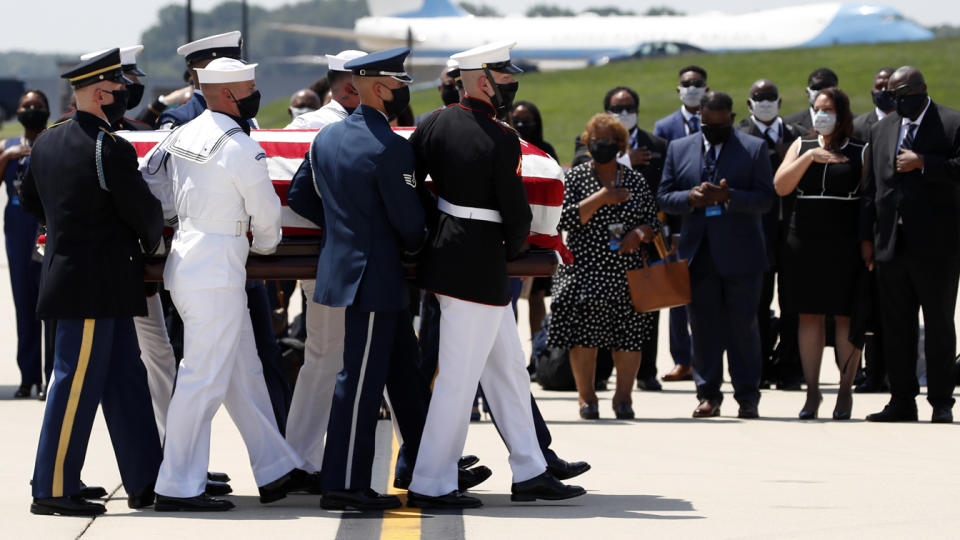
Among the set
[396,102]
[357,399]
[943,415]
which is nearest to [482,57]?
[396,102]

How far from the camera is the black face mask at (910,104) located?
32.1ft

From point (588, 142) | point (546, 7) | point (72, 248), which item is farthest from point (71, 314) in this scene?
point (546, 7)

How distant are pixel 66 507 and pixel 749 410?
5035mm

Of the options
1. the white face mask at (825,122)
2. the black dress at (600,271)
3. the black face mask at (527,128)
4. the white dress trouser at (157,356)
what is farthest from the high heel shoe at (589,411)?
the white dress trouser at (157,356)

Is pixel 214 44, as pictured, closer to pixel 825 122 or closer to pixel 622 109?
pixel 825 122

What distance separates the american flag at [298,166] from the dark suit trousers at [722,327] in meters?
2.95

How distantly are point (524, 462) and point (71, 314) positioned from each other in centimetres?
209

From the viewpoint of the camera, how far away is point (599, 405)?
10891 millimetres

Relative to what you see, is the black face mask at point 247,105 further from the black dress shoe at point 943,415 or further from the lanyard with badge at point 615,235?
the black dress shoe at point 943,415

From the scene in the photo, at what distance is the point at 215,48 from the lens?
7.78 m

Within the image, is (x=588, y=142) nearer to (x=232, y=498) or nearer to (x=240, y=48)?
(x=240, y=48)

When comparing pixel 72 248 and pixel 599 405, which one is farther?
pixel 599 405

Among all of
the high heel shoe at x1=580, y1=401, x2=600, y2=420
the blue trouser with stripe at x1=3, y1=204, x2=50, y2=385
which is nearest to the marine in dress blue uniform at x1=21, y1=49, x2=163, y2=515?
the high heel shoe at x1=580, y1=401, x2=600, y2=420

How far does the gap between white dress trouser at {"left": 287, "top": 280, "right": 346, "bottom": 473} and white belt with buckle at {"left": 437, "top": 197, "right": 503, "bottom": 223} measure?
0.94 metres
